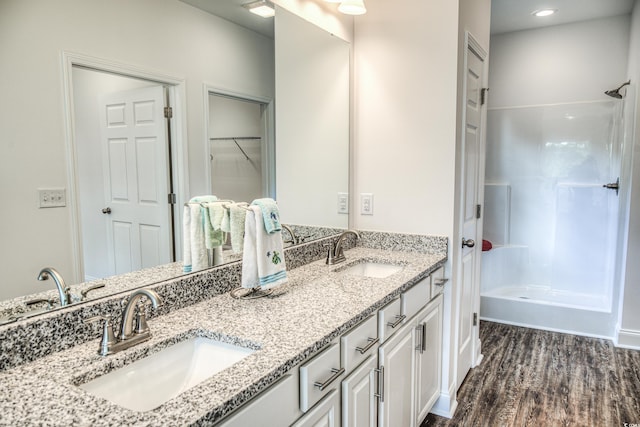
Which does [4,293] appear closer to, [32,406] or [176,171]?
[32,406]

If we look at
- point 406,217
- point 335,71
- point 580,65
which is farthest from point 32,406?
point 580,65

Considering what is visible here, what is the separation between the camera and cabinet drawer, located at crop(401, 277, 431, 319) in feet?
5.84

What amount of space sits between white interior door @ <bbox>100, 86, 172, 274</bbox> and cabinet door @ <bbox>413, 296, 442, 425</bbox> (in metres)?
1.20

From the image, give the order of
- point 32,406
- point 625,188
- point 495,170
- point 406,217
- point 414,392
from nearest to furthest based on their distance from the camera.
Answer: point 32,406, point 414,392, point 406,217, point 625,188, point 495,170

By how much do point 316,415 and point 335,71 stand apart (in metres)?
1.81

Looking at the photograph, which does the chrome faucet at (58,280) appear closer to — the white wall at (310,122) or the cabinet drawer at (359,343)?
the cabinet drawer at (359,343)

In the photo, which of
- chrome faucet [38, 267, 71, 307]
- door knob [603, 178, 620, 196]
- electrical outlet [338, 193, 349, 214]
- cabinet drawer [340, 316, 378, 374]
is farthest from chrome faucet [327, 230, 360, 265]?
door knob [603, 178, 620, 196]

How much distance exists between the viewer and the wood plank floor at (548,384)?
2.30 m

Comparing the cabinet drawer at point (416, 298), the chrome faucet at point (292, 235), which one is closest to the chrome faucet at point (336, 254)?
the chrome faucet at point (292, 235)

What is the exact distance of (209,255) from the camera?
61.7 inches

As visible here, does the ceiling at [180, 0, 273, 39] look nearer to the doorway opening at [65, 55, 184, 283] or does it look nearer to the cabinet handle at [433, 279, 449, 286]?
the doorway opening at [65, 55, 184, 283]

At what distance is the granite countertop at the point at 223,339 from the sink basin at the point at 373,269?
0.90 feet

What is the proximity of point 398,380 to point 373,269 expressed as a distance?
25.5 inches

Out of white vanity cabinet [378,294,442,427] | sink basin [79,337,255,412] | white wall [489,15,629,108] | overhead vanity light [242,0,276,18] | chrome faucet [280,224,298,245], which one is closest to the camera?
sink basin [79,337,255,412]
